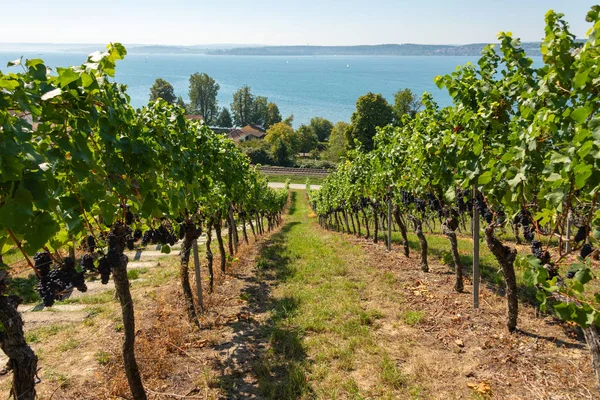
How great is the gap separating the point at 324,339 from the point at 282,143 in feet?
197

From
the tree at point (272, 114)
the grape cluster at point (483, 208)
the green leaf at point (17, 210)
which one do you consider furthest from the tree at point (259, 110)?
the green leaf at point (17, 210)

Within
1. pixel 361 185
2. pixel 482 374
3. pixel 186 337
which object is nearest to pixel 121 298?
pixel 186 337

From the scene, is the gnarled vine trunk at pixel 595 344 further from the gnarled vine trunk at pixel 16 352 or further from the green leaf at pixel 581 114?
the gnarled vine trunk at pixel 16 352

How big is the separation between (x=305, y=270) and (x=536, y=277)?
25.3 feet

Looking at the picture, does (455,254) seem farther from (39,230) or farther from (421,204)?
(39,230)

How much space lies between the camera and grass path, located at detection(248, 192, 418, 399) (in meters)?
5.05

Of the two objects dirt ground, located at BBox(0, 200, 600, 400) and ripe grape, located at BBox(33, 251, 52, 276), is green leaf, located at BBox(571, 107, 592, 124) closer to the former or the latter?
dirt ground, located at BBox(0, 200, 600, 400)

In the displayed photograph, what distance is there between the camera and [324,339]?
626cm

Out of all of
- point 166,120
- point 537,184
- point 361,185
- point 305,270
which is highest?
point 166,120

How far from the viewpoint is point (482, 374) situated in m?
5.11

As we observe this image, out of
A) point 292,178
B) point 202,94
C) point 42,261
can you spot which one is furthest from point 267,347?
point 202,94

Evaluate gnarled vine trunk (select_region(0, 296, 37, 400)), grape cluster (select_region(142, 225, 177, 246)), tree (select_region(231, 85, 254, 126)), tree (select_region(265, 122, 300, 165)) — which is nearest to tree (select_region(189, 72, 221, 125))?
tree (select_region(231, 85, 254, 126))

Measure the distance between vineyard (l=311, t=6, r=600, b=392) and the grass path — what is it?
209 cm

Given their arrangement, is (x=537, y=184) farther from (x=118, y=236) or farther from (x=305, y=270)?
(x=305, y=270)
